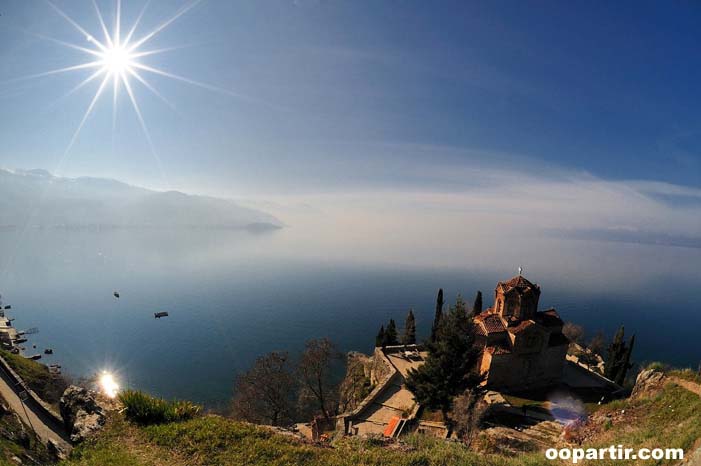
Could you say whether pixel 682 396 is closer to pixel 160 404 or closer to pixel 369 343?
pixel 160 404

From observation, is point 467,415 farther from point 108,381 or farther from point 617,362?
point 108,381

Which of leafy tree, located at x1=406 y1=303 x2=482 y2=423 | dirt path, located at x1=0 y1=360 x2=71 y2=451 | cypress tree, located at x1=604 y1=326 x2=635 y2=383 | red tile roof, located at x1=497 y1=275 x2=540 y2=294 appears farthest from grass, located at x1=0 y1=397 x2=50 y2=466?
cypress tree, located at x1=604 y1=326 x2=635 y2=383

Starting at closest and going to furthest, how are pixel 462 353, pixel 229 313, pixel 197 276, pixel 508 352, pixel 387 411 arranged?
pixel 462 353, pixel 387 411, pixel 508 352, pixel 229 313, pixel 197 276

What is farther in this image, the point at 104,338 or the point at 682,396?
the point at 104,338

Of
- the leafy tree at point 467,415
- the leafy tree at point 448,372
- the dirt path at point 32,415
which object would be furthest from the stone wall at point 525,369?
the dirt path at point 32,415

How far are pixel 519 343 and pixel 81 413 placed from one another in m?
27.9

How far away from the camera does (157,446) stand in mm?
8711

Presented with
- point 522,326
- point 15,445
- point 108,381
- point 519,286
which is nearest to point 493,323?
point 522,326

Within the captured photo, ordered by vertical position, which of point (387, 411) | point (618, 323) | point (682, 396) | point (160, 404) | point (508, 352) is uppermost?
point (160, 404)

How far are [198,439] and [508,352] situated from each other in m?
24.1

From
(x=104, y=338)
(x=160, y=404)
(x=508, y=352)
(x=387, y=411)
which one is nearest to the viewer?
(x=160, y=404)

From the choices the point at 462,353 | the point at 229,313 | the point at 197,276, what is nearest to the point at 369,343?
the point at 229,313

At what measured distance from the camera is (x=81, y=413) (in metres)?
10.1

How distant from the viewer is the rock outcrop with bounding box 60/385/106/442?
930 cm
